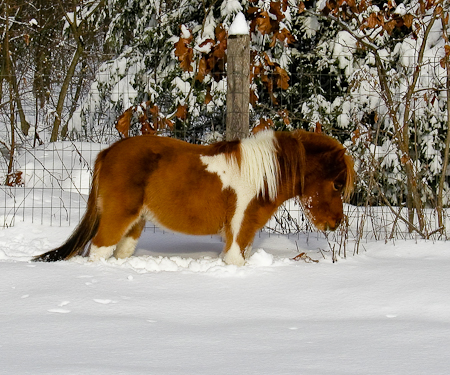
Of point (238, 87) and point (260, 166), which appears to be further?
point (238, 87)

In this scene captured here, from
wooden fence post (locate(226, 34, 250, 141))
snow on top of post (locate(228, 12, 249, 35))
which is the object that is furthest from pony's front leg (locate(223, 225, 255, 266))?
snow on top of post (locate(228, 12, 249, 35))

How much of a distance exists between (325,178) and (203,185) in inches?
38.5

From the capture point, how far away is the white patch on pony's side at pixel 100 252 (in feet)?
14.6

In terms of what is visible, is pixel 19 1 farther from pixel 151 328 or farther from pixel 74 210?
pixel 151 328

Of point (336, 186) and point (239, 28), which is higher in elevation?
point (239, 28)

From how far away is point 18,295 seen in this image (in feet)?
11.4

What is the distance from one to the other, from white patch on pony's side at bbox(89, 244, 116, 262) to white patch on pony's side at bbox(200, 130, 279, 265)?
2.92 feet

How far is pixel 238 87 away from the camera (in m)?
5.66

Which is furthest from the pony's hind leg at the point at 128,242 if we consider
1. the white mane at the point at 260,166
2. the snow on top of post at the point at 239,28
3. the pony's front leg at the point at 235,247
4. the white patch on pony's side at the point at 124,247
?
the snow on top of post at the point at 239,28

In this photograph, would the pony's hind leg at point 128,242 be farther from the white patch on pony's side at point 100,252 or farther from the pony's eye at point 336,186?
the pony's eye at point 336,186

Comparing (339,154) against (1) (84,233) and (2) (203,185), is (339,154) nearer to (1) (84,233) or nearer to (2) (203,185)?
(2) (203,185)

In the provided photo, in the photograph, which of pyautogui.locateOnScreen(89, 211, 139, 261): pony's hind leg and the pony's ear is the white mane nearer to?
the pony's ear

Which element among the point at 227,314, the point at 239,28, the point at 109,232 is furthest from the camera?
the point at 239,28

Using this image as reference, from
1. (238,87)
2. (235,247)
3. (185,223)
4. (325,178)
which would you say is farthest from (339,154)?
(238,87)
